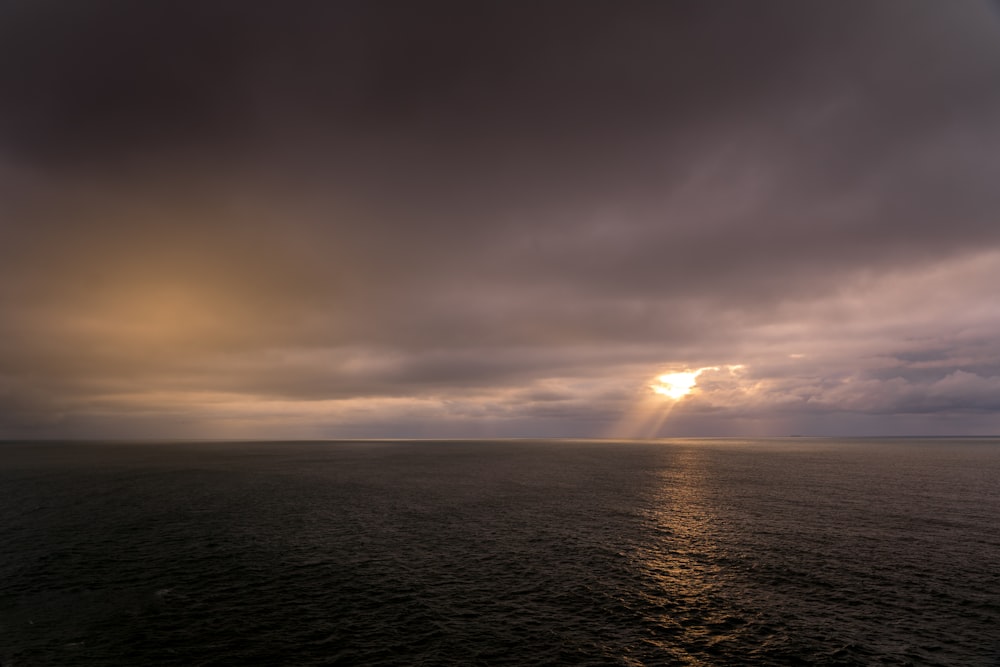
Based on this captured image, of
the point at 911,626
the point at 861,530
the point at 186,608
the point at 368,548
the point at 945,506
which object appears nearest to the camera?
the point at 911,626

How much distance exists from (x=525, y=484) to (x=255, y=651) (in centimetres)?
10770

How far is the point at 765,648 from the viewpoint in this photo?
37.9m

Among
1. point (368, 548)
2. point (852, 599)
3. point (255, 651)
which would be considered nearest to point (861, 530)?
point (852, 599)

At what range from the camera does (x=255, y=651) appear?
37.2 m

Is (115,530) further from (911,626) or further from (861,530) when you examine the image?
(861,530)

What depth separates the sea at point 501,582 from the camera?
124 ft

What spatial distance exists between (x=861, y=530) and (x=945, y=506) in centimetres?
3884

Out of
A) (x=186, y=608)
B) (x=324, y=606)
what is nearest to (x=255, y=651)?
(x=324, y=606)

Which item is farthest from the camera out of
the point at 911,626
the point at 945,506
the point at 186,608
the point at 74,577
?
the point at 945,506

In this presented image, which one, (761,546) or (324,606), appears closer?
(324,606)

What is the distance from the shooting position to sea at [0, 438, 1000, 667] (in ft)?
124

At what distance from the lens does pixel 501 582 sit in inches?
2076

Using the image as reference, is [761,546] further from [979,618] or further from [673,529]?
[979,618]

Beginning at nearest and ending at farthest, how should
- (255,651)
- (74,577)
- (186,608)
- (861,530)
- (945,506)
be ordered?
1. (255,651)
2. (186,608)
3. (74,577)
4. (861,530)
5. (945,506)
